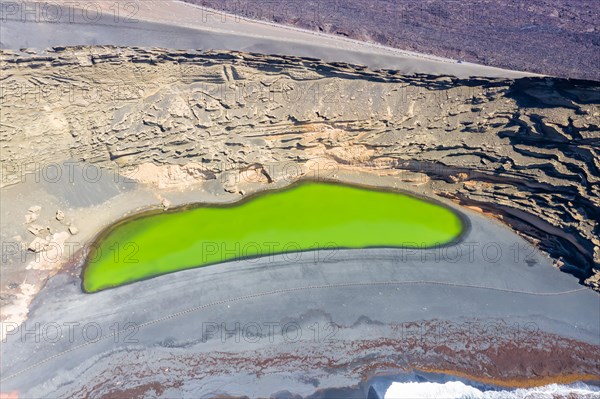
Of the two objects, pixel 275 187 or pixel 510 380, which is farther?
pixel 275 187

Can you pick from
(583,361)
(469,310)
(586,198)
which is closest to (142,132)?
(469,310)

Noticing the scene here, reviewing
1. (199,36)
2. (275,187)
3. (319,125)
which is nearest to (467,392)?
(275,187)

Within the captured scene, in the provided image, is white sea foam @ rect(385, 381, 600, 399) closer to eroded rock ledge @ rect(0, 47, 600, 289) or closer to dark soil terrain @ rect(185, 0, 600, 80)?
eroded rock ledge @ rect(0, 47, 600, 289)

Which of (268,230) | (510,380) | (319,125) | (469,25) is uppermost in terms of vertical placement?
(469,25)

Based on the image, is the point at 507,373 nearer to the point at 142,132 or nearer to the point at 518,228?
the point at 518,228

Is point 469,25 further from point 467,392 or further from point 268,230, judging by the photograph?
point 467,392

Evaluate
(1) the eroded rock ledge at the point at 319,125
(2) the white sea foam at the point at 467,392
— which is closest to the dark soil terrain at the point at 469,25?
(1) the eroded rock ledge at the point at 319,125

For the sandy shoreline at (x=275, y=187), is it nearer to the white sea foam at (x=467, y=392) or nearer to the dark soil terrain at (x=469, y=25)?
the white sea foam at (x=467, y=392)

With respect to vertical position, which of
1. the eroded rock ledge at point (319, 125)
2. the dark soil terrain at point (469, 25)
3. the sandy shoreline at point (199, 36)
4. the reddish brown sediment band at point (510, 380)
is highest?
the dark soil terrain at point (469, 25)
